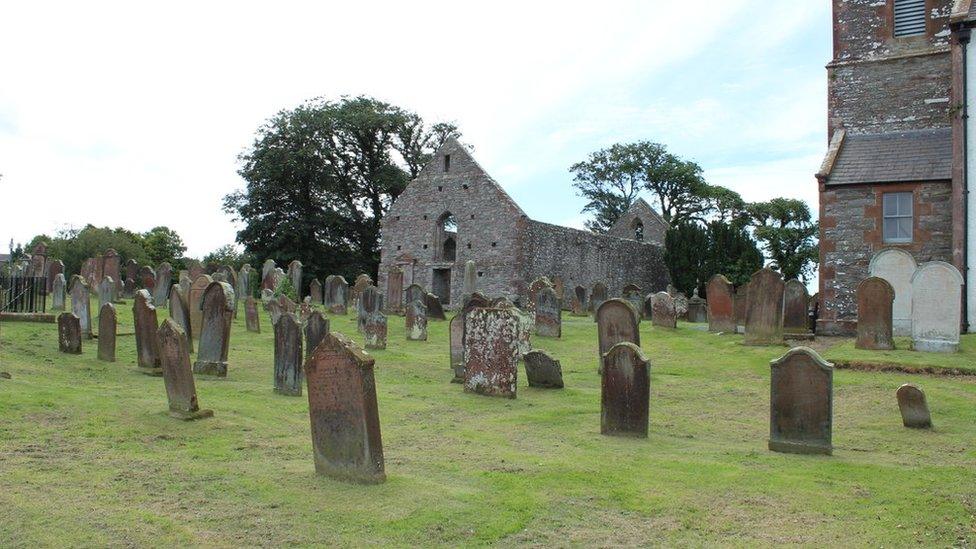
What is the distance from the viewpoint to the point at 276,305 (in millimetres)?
18500

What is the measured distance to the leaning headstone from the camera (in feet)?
27.8

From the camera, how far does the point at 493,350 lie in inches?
425

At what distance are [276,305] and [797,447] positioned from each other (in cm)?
1343

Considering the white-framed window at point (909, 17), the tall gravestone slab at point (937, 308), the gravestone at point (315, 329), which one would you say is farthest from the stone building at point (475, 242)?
the gravestone at point (315, 329)

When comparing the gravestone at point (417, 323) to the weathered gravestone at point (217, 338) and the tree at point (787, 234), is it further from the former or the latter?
the tree at point (787, 234)

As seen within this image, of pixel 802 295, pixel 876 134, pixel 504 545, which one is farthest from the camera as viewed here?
pixel 876 134

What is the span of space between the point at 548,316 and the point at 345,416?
43.1 ft

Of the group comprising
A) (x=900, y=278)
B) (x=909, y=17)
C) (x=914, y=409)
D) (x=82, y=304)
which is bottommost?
(x=914, y=409)

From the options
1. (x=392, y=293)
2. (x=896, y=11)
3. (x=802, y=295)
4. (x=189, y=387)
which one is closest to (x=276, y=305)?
(x=392, y=293)

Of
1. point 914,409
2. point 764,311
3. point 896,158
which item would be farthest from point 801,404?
point 896,158

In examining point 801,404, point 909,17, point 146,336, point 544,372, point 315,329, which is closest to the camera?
point 801,404

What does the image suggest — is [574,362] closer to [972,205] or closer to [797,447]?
[797,447]

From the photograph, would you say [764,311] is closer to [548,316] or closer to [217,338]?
[548,316]

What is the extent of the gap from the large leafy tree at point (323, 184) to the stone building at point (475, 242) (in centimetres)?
823
